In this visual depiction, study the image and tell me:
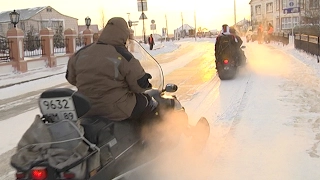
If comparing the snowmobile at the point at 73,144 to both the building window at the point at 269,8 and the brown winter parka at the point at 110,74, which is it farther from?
the building window at the point at 269,8

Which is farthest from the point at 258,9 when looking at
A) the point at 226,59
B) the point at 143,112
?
the point at 143,112

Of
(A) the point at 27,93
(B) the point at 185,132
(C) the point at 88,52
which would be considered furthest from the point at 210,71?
(C) the point at 88,52

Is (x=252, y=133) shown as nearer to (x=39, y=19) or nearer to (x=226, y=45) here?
(x=226, y=45)

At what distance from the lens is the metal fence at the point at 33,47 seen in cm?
2161

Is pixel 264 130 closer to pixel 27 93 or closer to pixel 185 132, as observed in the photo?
pixel 185 132

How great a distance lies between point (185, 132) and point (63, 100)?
2204mm

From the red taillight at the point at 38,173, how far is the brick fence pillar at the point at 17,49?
17144 millimetres

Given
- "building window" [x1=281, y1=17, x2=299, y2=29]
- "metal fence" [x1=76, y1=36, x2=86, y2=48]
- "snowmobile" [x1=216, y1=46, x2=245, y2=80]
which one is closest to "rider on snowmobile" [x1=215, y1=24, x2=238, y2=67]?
"snowmobile" [x1=216, y1=46, x2=245, y2=80]

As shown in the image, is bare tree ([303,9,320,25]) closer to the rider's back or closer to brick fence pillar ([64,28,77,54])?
brick fence pillar ([64,28,77,54])

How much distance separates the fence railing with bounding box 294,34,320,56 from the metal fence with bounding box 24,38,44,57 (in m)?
13.8

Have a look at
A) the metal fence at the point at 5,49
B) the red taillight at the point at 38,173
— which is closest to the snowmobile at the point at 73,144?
the red taillight at the point at 38,173

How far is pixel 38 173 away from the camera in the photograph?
114 inches

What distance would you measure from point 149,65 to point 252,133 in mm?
2110

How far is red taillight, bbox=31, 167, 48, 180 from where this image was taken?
2889 mm
